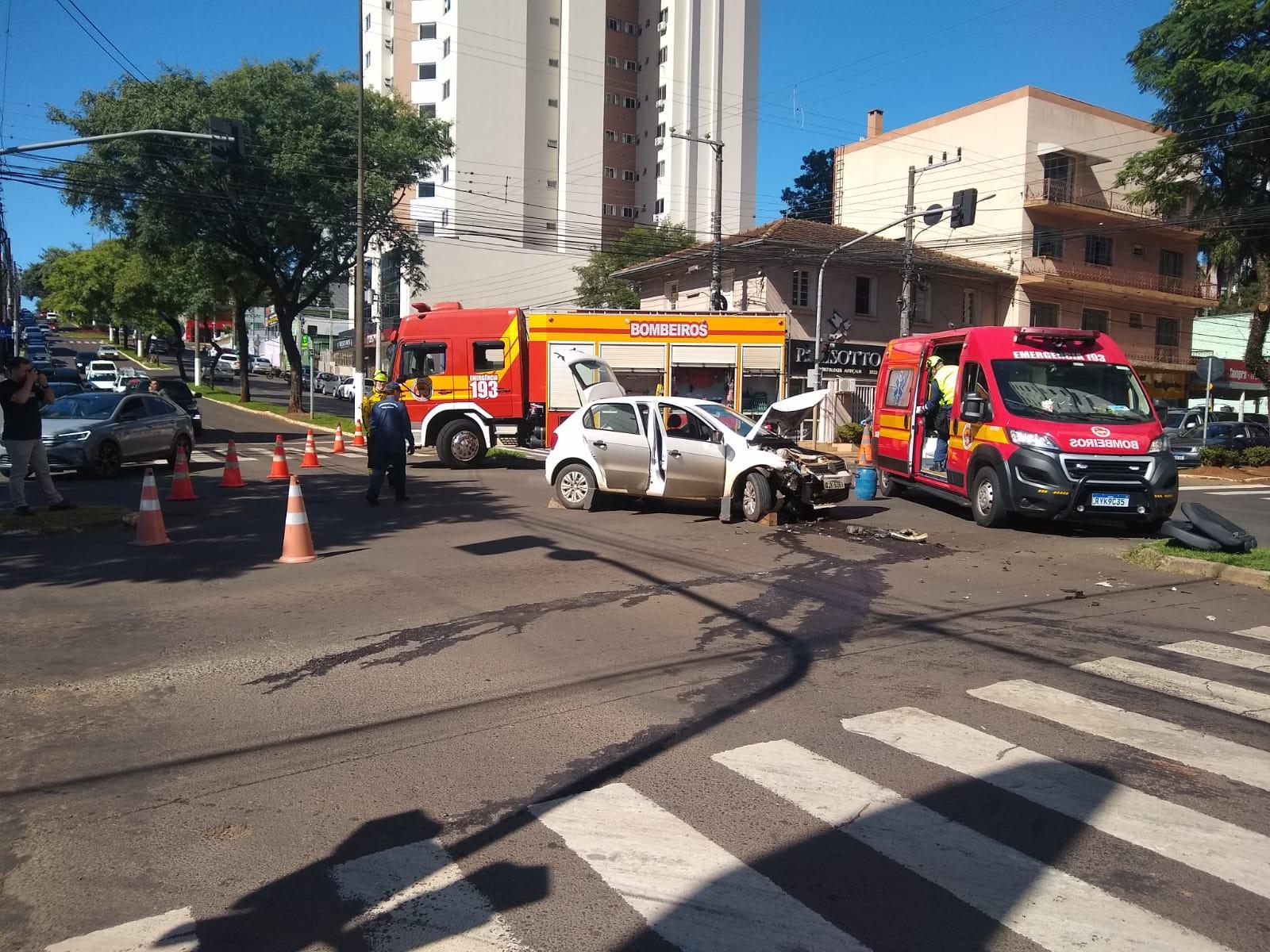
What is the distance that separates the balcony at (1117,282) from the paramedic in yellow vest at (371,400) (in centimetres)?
2700

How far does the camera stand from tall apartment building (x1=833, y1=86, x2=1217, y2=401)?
3931 centimetres

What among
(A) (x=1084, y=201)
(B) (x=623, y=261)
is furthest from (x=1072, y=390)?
(B) (x=623, y=261)

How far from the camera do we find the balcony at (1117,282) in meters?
39.2

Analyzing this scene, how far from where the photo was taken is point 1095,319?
42.5m

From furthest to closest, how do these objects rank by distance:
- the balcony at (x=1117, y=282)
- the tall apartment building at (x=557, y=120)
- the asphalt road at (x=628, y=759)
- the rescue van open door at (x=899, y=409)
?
the tall apartment building at (x=557, y=120) → the balcony at (x=1117, y=282) → the rescue van open door at (x=899, y=409) → the asphalt road at (x=628, y=759)

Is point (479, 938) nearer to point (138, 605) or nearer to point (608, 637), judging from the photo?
point (608, 637)

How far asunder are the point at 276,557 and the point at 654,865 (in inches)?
294

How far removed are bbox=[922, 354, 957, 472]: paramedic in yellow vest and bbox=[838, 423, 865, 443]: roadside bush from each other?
1674cm

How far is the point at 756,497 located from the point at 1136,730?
24.9 ft

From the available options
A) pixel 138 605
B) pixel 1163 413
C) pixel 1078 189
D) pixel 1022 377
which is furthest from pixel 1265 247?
pixel 138 605

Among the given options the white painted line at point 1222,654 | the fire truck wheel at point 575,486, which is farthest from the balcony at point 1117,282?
the white painted line at point 1222,654

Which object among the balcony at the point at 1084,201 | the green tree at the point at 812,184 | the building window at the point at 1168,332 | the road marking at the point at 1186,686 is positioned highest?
the green tree at the point at 812,184

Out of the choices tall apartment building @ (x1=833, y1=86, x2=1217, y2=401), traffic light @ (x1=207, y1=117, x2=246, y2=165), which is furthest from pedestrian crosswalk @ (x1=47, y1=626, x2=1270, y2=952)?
tall apartment building @ (x1=833, y1=86, x2=1217, y2=401)

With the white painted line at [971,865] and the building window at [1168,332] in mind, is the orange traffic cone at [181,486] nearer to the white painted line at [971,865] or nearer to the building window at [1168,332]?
the white painted line at [971,865]
